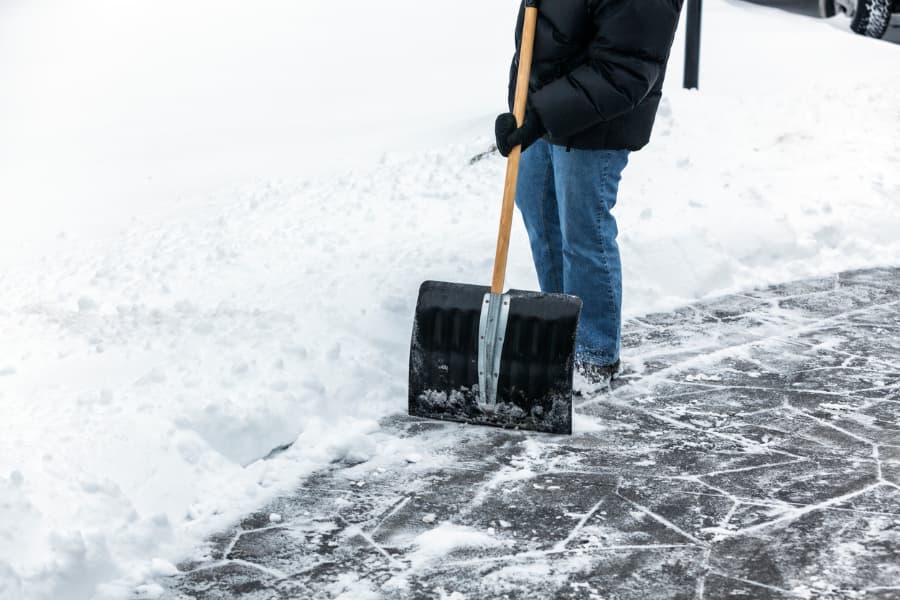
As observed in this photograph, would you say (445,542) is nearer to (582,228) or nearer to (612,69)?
(582,228)

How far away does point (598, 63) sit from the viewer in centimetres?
353

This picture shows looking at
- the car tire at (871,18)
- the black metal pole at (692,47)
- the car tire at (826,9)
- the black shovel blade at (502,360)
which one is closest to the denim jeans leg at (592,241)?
the black shovel blade at (502,360)

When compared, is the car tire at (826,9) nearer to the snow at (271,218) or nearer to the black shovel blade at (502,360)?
the snow at (271,218)

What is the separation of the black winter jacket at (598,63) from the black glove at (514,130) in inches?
1.5

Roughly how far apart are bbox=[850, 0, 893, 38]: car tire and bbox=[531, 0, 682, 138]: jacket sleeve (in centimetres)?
805

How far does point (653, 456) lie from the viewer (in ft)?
11.0

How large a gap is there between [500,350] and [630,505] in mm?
698

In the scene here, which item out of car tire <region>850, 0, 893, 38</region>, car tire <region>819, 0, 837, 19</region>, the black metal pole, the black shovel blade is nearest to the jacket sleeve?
the black shovel blade

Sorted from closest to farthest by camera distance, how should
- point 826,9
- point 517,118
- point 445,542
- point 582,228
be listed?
1. point 445,542
2. point 517,118
3. point 582,228
4. point 826,9

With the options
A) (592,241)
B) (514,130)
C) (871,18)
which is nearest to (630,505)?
(592,241)

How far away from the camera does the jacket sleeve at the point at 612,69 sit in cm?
345

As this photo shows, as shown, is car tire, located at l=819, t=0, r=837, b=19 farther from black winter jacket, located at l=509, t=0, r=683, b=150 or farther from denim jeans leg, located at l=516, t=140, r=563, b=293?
black winter jacket, located at l=509, t=0, r=683, b=150

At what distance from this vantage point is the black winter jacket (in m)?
3.46

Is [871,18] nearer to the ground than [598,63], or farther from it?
farther from it
